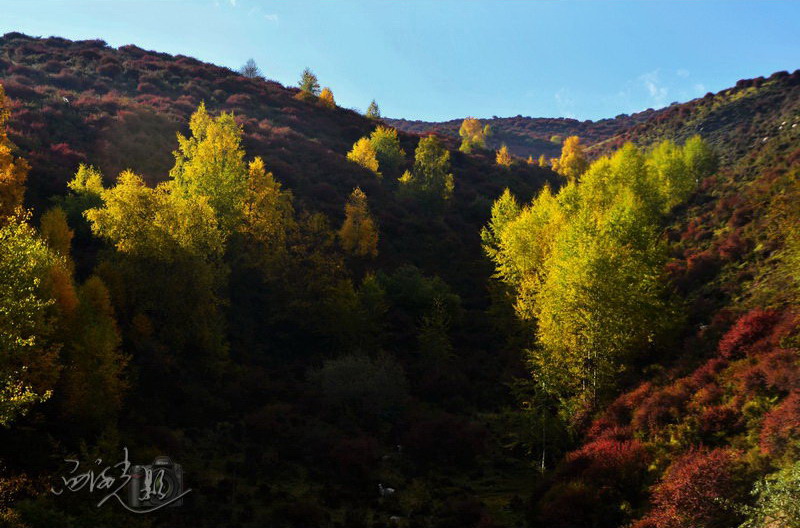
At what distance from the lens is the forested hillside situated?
16859mm

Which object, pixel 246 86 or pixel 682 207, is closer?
pixel 682 207

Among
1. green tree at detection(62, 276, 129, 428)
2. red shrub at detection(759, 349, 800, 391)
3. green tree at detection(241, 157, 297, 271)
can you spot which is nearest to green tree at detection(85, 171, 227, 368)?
green tree at detection(62, 276, 129, 428)

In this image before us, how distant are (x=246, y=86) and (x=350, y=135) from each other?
23.1 m

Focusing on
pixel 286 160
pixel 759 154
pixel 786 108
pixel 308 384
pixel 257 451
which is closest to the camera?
pixel 257 451

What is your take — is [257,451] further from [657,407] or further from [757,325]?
[757,325]

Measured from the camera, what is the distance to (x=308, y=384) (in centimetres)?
3045

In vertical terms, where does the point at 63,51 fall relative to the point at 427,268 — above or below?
above

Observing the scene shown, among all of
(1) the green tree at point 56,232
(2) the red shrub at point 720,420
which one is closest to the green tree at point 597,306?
(2) the red shrub at point 720,420

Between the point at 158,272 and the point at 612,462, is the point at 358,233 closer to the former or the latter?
the point at 158,272

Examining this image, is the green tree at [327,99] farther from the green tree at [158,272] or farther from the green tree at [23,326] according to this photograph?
the green tree at [23,326]

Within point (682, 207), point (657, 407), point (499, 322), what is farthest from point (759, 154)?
point (657, 407)

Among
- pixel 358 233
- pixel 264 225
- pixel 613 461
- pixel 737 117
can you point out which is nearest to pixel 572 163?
pixel 737 117

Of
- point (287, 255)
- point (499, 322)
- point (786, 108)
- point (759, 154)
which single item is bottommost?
point (499, 322)

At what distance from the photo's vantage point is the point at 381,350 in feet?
107
